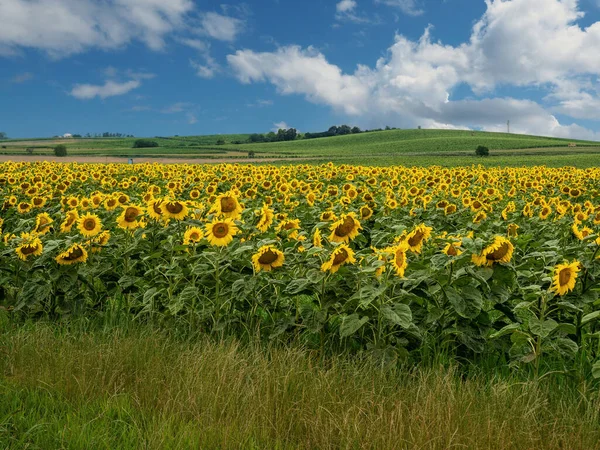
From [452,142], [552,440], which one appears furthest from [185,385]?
[452,142]

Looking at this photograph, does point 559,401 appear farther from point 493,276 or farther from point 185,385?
point 185,385

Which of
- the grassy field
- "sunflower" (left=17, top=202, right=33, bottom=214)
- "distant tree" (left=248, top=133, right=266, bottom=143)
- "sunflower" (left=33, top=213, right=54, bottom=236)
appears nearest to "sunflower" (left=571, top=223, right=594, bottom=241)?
"sunflower" (left=33, top=213, right=54, bottom=236)

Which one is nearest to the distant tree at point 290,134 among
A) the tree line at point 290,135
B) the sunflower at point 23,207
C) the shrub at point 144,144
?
the tree line at point 290,135

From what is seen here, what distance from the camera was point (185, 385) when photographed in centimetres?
356

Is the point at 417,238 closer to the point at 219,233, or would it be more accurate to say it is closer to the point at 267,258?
the point at 267,258

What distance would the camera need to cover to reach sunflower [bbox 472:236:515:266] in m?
3.96

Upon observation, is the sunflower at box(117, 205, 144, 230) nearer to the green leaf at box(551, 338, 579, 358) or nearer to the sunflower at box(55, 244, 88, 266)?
the sunflower at box(55, 244, 88, 266)

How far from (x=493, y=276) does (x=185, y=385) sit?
8.21 ft

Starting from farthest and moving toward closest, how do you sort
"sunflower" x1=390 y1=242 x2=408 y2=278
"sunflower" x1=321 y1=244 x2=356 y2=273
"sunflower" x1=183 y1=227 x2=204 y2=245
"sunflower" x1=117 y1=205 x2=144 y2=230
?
"sunflower" x1=117 y1=205 x2=144 y2=230
"sunflower" x1=183 y1=227 x2=204 y2=245
"sunflower" x1=321 y1=244 x2=356 y2=273
"sunflower" x1=390 y1=242 x2=408 y2=278

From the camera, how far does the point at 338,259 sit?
13.5ft

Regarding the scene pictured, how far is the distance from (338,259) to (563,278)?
1694 millimetres

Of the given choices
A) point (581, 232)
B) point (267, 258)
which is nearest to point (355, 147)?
point (581, 232)

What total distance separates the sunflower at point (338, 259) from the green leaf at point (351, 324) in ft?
1.38

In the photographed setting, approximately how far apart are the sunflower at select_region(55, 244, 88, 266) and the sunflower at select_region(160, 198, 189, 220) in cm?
92
